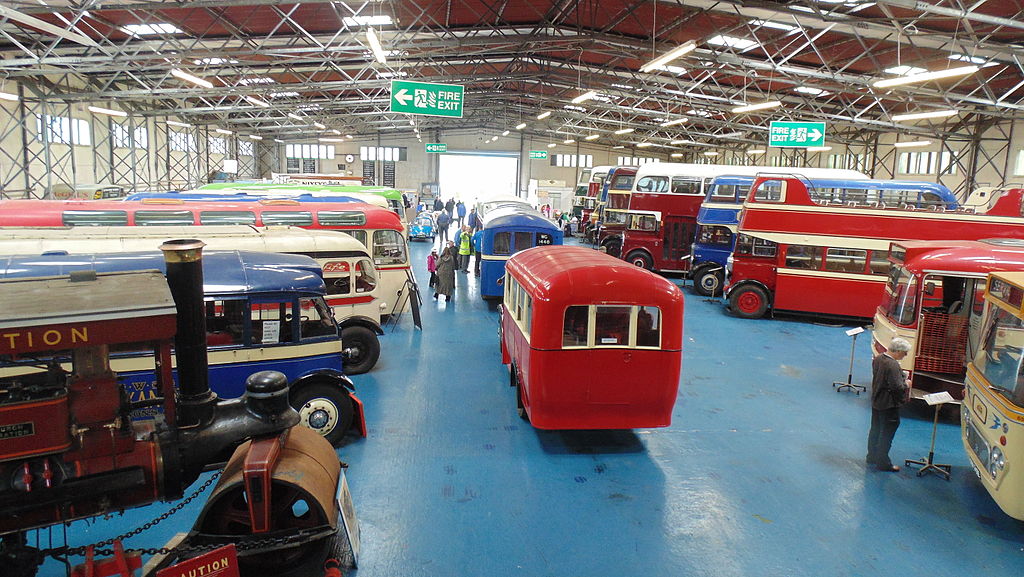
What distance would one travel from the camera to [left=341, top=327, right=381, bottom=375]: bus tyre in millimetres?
9930

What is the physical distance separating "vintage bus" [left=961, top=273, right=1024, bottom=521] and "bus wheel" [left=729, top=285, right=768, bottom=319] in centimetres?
830

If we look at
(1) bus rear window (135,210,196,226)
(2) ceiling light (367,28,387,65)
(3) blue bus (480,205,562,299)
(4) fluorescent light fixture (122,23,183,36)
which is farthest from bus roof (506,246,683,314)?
(4) fluorescent light fixture (122,23,183,36)

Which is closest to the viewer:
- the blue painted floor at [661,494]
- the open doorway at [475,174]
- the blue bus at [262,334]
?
the blue painted floor at [661,494]

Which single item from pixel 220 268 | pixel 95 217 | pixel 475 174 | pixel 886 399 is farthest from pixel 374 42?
pixel 475 174

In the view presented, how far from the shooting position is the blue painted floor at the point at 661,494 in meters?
5.33

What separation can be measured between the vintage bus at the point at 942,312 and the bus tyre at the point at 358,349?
25.5ft

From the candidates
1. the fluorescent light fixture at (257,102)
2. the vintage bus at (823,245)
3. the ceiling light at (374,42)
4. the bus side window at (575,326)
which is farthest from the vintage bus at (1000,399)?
the fluorescent light fixture at (257,102)

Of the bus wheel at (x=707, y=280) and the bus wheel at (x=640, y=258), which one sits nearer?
the bus wheel at (x=707, y=280)

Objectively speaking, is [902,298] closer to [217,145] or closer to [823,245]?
[823,245]

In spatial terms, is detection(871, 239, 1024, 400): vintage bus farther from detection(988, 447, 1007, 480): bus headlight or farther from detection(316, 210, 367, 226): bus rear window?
detection(316, 210, 367, 226): bus rear window

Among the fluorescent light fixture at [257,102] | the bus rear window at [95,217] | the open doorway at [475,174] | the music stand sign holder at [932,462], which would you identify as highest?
the fluorescent light fixture at [257,102]

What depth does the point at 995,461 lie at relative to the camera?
18.8 ft

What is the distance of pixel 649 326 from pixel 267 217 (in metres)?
8.87

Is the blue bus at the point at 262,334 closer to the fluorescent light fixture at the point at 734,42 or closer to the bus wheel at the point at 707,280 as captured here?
the bus wheel at the point at 707,280
